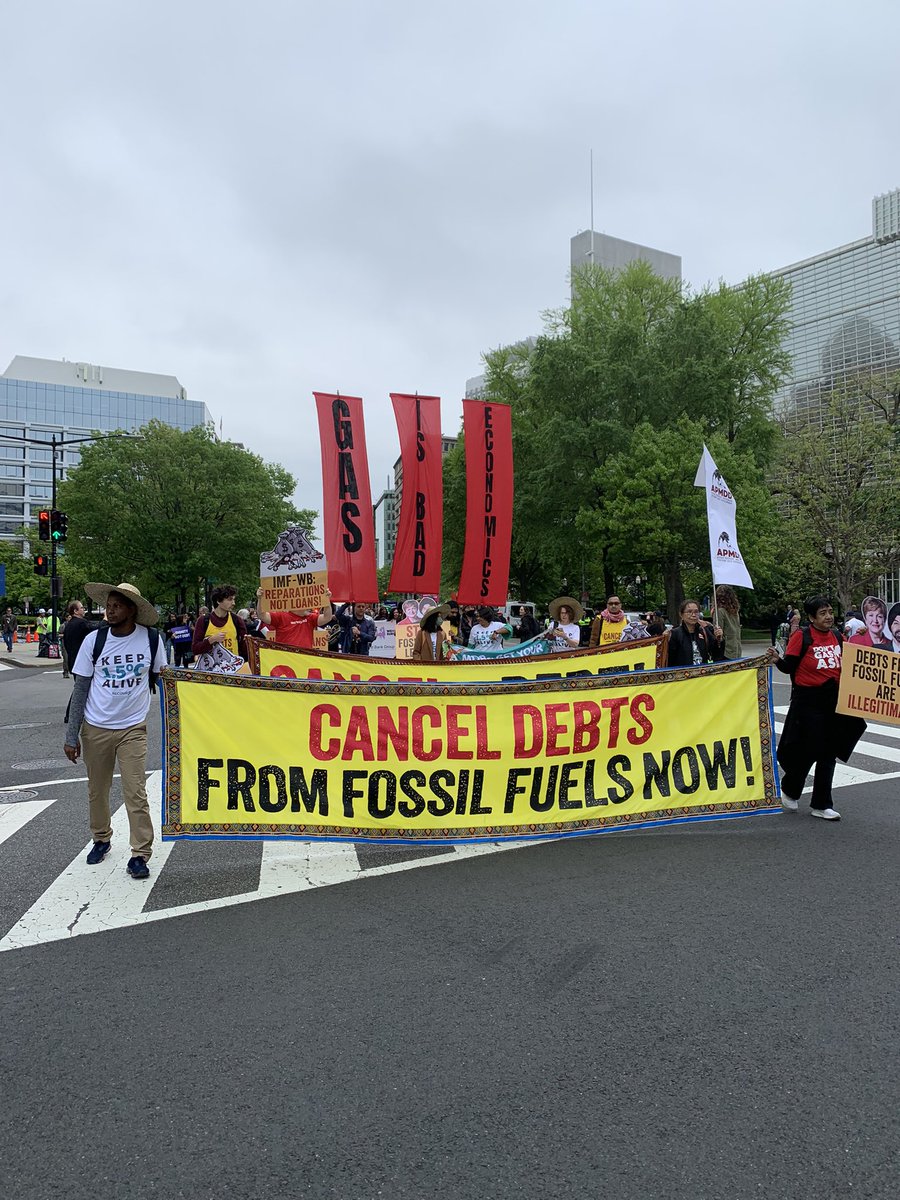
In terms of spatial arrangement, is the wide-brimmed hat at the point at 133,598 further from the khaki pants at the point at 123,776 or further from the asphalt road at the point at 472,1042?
the asphalt road at the point at 472,1042

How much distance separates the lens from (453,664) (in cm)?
892

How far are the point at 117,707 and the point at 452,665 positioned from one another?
12.4 feet

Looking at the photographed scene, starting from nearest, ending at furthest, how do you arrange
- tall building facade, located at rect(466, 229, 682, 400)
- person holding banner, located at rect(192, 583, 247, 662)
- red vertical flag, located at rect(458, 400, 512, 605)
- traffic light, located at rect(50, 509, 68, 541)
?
person holding banner, located at rect(192, 583, 247, 662)
red vertical flag, located at rect(458, 400, 512, 605)
traffic light, located at rect(50, 509, 68, 541)
tall building facade, located at rect(466, 229, 682, 400)

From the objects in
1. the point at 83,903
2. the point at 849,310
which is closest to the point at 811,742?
the point at 83,903

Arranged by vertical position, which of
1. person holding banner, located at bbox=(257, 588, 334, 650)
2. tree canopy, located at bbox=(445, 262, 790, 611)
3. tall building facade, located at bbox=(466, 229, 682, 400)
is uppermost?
tall building facade, located at bbox=(466, 229, 682, 400)

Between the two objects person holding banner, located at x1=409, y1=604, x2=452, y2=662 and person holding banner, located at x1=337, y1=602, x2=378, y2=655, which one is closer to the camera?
person holding banner, located at x1=409, y1=604, x2=452, y2=662

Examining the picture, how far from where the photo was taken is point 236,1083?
3.17 metres

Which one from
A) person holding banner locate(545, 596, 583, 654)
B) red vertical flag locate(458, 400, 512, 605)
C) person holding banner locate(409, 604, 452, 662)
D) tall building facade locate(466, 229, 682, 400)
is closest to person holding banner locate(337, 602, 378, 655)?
red vertical flag locate(458, 400, 512, 605)

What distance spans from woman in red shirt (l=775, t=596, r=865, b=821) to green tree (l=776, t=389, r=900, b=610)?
28992 millimetres

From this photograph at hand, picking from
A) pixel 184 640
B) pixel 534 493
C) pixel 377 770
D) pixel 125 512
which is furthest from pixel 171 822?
pixel 125 512

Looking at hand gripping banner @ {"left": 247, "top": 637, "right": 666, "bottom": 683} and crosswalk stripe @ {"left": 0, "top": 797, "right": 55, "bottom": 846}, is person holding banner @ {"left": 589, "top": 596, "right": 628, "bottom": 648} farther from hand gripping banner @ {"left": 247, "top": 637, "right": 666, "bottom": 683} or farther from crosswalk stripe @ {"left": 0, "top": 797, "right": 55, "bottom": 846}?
crosswalk stripe @ {"left": 0, "top": 797, "right": 55, "bottom": 846}

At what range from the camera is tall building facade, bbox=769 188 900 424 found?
67.6 meters

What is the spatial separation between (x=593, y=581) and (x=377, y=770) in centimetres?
5488

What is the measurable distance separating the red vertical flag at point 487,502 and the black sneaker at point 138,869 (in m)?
10.3
